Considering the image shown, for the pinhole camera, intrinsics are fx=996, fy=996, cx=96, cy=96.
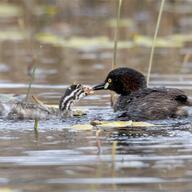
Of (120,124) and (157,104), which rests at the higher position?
(120,124)

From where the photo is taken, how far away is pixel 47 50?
2031cm

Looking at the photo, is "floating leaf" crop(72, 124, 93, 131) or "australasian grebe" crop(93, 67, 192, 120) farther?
"australasian grebe" crop(93, 67, 192, 120)

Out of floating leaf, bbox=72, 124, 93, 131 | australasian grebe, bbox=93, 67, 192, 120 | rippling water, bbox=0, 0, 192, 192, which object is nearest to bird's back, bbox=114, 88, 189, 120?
australasian grebe, bbox=93, 67, 192, 120

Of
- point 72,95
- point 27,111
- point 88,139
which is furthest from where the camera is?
point 72,95

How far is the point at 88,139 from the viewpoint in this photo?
10.6m

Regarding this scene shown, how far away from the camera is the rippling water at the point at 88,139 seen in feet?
28.1

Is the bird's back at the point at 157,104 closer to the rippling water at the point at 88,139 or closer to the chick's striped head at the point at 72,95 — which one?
the rippling water at the point at 88,139

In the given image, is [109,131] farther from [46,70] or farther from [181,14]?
[181,14]

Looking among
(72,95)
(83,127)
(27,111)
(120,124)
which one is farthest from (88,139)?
(72,95)

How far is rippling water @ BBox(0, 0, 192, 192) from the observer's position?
8.57 metres

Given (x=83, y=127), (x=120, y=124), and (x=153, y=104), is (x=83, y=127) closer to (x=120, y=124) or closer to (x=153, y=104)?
(x=120, y=124)

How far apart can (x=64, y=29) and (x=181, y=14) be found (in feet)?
13.0

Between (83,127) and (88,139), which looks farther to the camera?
(83,127)

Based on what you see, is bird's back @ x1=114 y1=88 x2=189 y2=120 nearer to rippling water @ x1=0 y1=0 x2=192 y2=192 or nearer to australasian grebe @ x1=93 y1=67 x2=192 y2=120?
australasian grebe @ x1=93 y1=67 x2=192 y2=120
